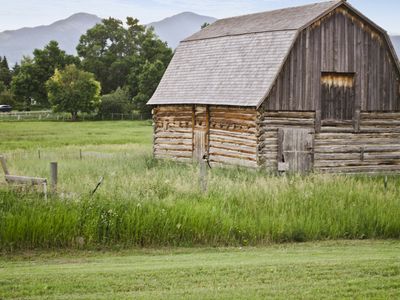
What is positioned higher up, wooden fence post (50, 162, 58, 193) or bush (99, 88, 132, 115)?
bush (99, 88, 132, 115)

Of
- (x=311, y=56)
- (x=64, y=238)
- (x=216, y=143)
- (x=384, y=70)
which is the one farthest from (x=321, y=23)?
(x=64, y=238)

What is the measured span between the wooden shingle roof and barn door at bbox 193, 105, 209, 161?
2.43 ft

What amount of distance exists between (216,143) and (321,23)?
247 inches

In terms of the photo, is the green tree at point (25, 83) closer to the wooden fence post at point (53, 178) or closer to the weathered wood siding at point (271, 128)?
the weathered wood siding at point (271, 128)

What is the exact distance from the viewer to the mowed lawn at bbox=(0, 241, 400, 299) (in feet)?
28.8

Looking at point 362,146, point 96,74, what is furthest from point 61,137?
point 96,74

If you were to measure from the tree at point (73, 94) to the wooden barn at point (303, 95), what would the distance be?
3743 centimetres

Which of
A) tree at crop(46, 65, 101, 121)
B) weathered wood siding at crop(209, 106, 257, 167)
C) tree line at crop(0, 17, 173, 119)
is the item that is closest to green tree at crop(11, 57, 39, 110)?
tree line at crop(0, 17, 173, 119)

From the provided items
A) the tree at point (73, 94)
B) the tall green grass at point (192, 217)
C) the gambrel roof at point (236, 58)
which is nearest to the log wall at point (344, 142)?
the gambrel roof at point (236, 58)

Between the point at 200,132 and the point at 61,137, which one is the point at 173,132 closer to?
the point at 200,132

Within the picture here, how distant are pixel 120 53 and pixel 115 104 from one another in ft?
75.8

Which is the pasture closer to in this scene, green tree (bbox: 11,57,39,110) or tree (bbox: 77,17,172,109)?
tree (bbox: 77,17,172,109)

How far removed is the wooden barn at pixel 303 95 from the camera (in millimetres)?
24594

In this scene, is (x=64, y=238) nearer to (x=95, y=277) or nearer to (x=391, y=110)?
(x=95, y=277)
